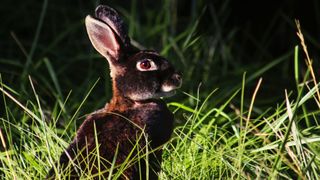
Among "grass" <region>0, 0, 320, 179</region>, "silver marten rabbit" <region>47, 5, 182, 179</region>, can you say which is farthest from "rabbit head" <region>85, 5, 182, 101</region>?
"grass" <region>0, 0, 320, 179</region>

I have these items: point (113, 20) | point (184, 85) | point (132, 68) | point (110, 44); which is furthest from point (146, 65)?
point (184, 85)

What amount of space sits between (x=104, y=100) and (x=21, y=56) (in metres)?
1.37

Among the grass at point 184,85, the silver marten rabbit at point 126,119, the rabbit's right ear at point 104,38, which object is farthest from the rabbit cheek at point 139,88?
the grass at point 184,85

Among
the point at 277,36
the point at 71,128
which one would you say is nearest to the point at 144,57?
the point at 71,128

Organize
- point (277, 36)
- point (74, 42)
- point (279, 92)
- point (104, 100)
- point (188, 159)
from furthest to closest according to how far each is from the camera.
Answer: point (277, 36) < point (74, 42) < point (279, 92) < point (104, 100) < point (188, 159)

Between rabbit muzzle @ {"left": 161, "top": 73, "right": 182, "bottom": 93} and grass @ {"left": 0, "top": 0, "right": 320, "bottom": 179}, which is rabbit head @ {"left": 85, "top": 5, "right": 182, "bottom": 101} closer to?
rabbit muzzle @ {"left": 161, "top": 73, "right": 182, "bottom": 93}

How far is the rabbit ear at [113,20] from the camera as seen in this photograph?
368 centimetres

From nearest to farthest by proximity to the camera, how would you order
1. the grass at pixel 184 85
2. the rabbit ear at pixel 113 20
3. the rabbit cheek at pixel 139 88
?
the rabbit cheek at pixel 139 88, the rabbit ear at pixel 113 20, the grass at pixel 184 85

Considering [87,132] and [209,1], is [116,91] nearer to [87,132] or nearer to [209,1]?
[87,132]

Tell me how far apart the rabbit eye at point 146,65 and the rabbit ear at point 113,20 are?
0.53 ft

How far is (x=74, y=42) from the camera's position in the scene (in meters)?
6.59

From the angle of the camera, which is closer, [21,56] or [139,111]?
[139,111]

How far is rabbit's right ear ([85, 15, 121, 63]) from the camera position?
3564 millimetres

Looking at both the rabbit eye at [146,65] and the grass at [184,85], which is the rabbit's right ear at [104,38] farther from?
the grass at [184,85]
